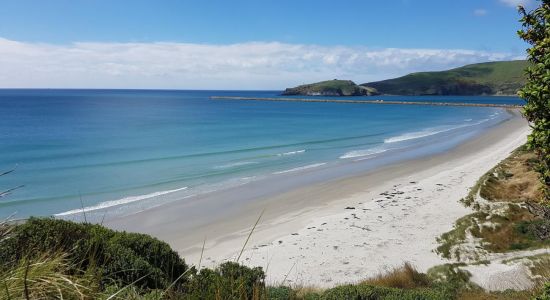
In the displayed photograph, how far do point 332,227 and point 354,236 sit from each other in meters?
1.43

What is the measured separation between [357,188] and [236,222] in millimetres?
9241

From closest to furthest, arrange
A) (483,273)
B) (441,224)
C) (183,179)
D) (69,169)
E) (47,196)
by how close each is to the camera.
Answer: (483,273) < (441,224) < (47,196) < (183,179) < (69,169)

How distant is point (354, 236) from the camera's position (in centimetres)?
1672

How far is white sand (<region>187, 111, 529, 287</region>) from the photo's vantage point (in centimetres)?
1365

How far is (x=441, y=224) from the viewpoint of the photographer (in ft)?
57.6

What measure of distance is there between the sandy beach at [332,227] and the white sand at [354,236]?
32 mm

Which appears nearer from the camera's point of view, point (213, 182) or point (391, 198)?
point (391, 198)

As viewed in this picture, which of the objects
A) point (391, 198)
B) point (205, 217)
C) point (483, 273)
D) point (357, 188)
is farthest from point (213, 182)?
point (483, 273)

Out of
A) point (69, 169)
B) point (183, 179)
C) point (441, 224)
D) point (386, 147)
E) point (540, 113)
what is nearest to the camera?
point (540, 113)

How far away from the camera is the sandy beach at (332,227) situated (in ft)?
45.9

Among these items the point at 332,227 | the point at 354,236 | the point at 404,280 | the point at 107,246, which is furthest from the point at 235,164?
the point at 107,246

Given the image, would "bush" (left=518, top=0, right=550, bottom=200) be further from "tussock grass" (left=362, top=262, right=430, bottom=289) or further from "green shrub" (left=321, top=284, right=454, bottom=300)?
"tussock grass" (left=362, top=262, right=430, bottom=289)

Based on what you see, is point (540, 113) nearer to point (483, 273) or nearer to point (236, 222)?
point (483, 273)

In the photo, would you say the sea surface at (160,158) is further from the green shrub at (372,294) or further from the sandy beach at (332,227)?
the green shrub at (372,294)
